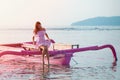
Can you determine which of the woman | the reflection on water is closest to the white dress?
the woman

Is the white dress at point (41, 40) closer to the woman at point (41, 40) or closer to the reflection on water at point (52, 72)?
the woman at point (41, 40)

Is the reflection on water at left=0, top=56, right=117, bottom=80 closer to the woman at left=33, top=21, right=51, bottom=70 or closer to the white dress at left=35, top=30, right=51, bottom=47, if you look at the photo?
the woman at left=33, top=21, right=51, bottom=70

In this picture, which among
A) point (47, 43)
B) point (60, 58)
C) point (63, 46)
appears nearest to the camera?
point (47, 43)

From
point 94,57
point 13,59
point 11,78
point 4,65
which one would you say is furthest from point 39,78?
point 94,57

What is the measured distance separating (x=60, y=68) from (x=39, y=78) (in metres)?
2.72

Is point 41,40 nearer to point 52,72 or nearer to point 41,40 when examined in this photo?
point 41,40

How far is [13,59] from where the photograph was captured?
23.3 metres

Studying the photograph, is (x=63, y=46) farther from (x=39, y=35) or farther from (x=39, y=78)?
(x=39, y=78)

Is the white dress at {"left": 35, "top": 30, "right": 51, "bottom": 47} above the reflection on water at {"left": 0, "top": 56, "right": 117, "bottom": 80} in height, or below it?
above

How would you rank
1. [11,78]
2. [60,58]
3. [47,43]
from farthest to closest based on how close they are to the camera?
[60,58], [47,43], [11,78]

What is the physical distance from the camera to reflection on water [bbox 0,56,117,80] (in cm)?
1788

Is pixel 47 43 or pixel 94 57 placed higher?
pixel 47 43

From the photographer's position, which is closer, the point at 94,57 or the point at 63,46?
the point at 63,46

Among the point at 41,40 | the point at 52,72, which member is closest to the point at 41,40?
the point at 41,40
